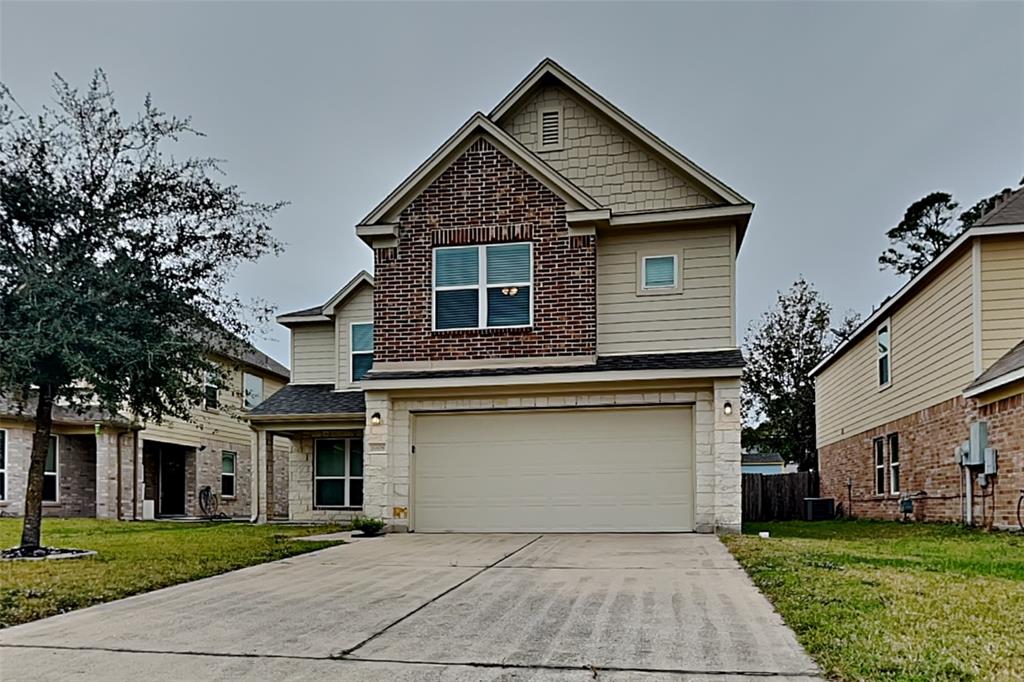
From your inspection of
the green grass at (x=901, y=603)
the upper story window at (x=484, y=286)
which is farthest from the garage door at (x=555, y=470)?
the green grass at (x=901, y=603)

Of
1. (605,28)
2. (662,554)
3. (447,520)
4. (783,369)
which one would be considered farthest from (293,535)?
(783,369)

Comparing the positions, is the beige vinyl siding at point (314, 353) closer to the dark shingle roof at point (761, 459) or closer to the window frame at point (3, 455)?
the window frame at point (3, 455)

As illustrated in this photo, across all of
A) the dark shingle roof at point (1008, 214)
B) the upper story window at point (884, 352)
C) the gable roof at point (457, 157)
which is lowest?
the upper story window at point (884, 352)

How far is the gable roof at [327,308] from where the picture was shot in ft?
58.6

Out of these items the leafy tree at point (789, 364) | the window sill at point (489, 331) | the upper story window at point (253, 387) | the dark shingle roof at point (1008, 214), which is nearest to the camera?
the dark shingle roof at point (1008, 214)

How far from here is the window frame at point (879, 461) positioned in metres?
19.1

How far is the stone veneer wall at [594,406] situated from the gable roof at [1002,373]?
3.72m

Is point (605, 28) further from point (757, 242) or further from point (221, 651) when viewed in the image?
point (757, 242)

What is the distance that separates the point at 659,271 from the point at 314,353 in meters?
8.81

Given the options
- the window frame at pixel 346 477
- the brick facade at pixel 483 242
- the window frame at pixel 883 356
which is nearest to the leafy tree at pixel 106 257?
the brick facade at pixel 483 242

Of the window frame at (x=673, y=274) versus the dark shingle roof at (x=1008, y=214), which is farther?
the window frame at (x=673, y=274)

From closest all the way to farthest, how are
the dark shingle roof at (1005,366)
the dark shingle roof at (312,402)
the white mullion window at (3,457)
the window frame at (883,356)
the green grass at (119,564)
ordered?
the green grass at (119,564) < the dark shingle roof at (1005,366) < the dark shingle roof at (312,402) < the window frame at (883,356) < the white mullion window at (3,457)

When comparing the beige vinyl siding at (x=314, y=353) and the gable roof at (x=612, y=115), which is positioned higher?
the gable roof at (x=612, y=115)

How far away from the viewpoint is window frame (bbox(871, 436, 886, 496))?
19078 mm
